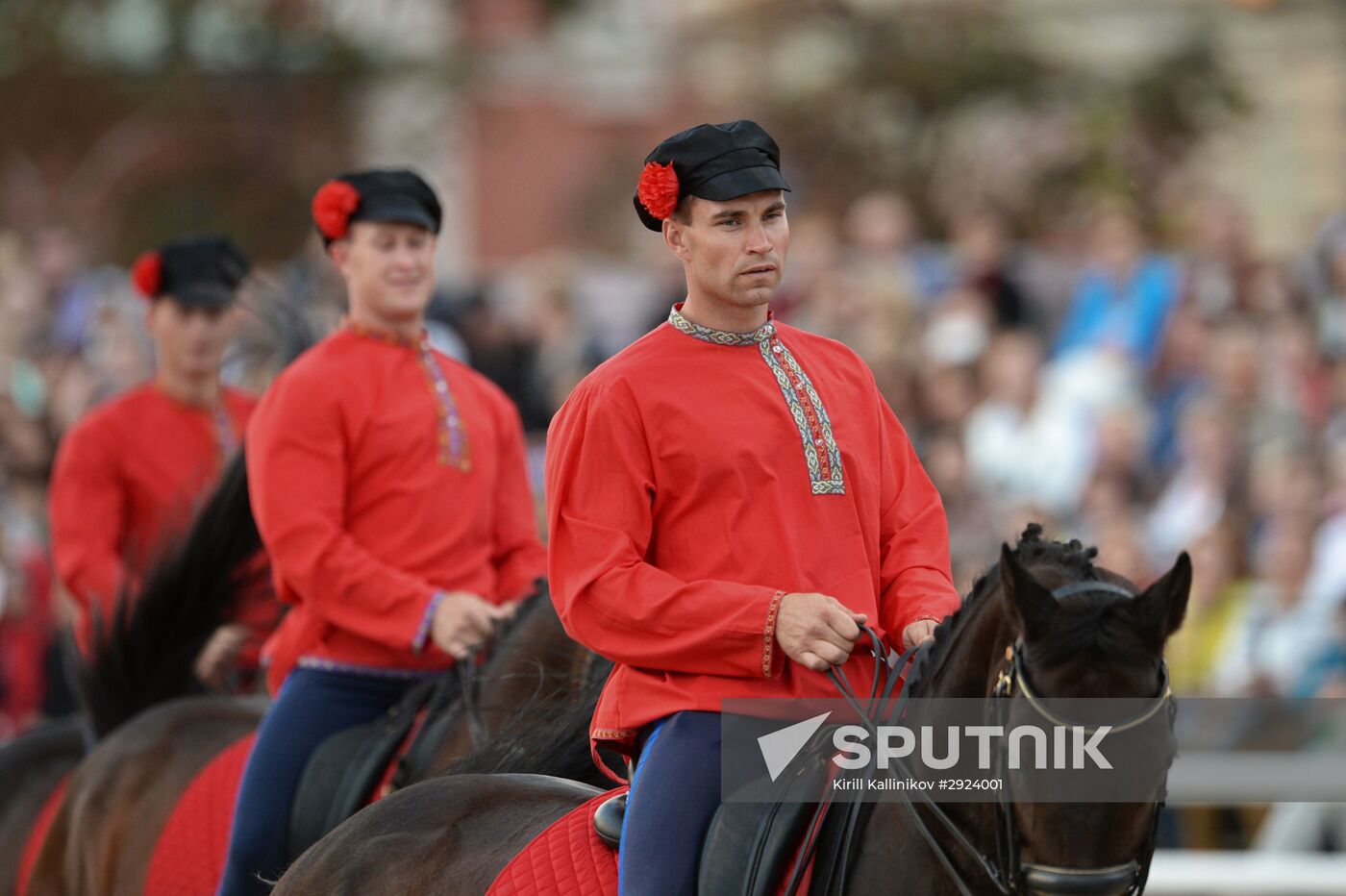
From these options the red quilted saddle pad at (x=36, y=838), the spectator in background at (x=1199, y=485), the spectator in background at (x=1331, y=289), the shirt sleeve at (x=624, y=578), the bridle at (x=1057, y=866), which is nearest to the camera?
the bridle at (x=1057, y=866)

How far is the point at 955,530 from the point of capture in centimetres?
1007

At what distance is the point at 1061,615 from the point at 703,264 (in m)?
1.16

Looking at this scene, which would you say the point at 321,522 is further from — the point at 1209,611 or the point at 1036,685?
the point at 1209,611

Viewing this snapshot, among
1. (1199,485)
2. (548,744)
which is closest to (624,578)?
(548,744)

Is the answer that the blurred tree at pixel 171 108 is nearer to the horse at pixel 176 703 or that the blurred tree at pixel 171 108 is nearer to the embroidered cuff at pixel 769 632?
the horse at pixel 176 703

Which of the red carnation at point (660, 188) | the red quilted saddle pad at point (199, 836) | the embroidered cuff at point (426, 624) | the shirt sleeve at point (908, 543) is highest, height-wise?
the red carnation at point (660, 188)

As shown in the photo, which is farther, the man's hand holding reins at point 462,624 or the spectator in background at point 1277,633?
the spectator in background at point 1277,633

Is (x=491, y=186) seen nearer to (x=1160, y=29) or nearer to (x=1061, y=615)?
(x=1160, y=29)

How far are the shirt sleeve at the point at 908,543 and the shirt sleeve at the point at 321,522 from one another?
179 centimetres

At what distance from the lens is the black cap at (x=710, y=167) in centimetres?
414

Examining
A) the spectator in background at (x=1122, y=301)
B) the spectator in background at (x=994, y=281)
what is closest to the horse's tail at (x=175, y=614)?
the spectator in background at (x=1122, y=301)

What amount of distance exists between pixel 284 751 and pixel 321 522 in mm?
635

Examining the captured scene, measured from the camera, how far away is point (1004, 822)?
11.6 ft

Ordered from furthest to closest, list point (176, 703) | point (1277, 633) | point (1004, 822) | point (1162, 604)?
point (1277, 633) < point (176, 703) < point (1004, 822) < point (1162, 604)
